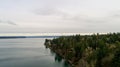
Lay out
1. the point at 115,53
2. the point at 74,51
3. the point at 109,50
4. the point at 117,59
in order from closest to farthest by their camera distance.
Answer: the point at 117,59 → the point at 115,53 → the point at 109,50 → the point at 74,51

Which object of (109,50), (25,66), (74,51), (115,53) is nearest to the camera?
(115,53)

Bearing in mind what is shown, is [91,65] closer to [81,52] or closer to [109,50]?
[109,50]

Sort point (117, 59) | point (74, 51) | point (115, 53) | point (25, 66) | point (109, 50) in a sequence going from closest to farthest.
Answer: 1. point (117, 59)
2. point (115, 53)
3. point (109, 50)
4. point (25, 66)
5. point (74, 51)

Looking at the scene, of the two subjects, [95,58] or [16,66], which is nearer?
[95,58]

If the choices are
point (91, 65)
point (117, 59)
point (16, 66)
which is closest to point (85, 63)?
point (91, 65)

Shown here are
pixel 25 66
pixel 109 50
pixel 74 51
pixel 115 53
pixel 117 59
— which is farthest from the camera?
pixel 74 51

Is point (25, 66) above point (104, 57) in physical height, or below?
below

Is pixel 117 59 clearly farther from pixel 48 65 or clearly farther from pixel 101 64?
pixel 48 65

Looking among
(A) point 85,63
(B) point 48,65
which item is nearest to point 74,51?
(B) point 48,65

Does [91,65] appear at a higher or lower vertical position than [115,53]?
lower

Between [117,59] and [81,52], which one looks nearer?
[117,59]
